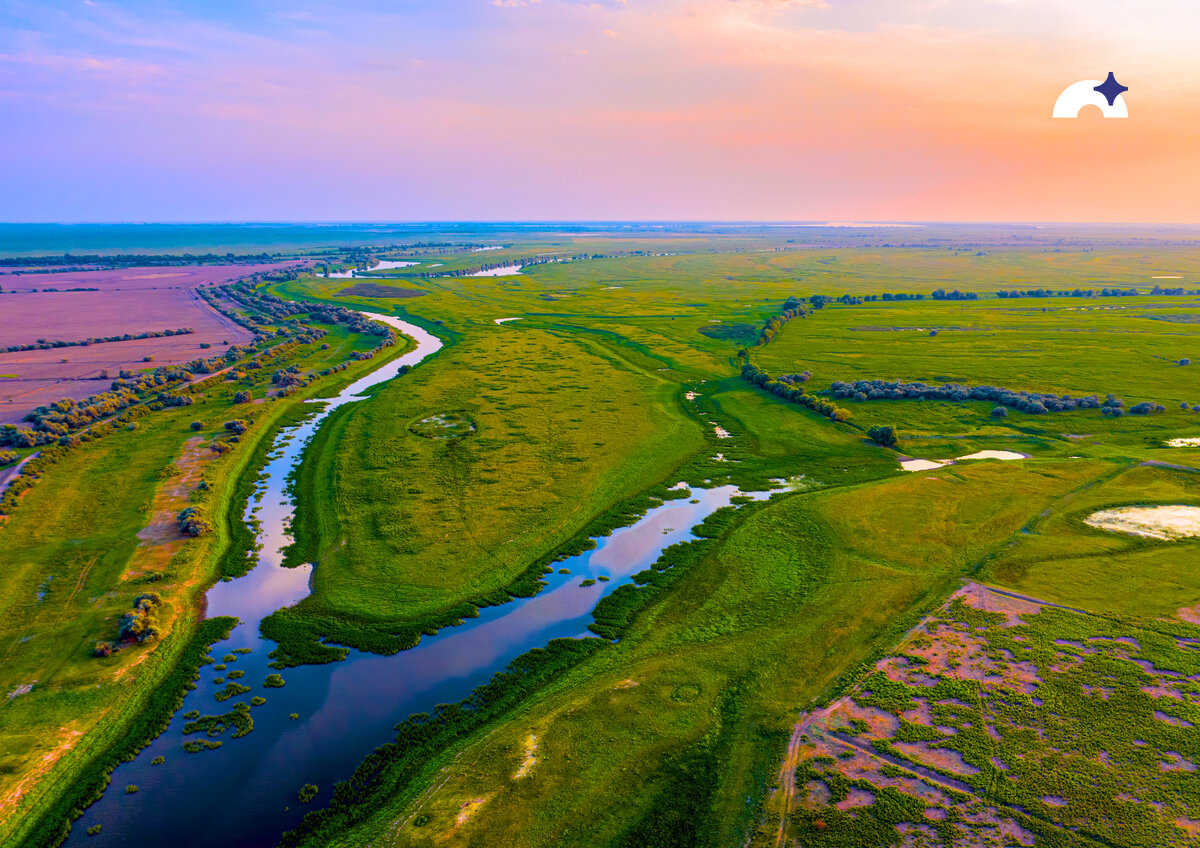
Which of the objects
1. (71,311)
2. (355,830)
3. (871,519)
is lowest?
(355,830)

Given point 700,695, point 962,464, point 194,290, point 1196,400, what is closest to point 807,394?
point 962,464

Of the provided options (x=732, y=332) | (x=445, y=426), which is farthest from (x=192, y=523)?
(x=732, y=332)

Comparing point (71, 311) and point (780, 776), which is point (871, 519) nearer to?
point (780, 776)

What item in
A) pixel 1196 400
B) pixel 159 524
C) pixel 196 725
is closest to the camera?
pixel 196 725

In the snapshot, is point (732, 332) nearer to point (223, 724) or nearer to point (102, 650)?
point (223, 724)

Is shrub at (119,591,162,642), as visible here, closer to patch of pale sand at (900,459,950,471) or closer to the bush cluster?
patch of pale sand at (900,459,950,471)

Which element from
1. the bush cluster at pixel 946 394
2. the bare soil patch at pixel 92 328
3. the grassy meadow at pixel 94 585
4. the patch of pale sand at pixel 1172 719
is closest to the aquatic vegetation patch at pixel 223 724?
the grassy meadow at pixel 94 585
